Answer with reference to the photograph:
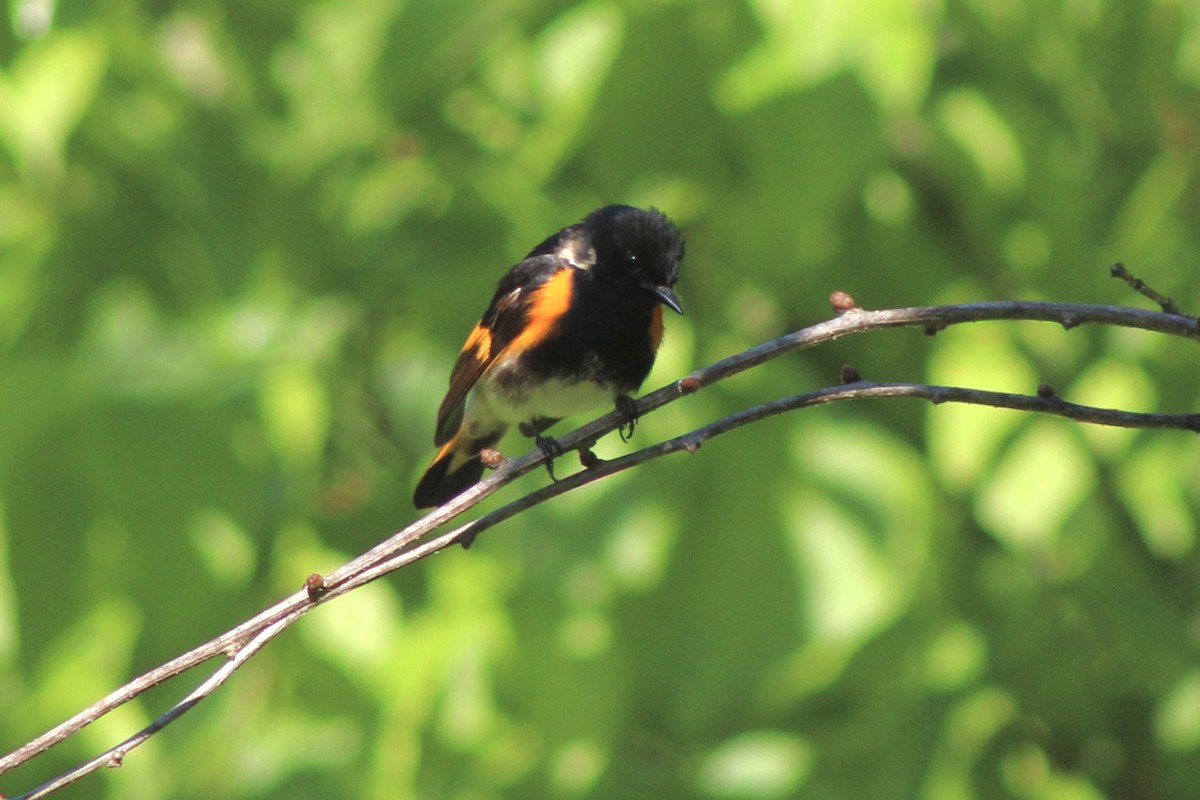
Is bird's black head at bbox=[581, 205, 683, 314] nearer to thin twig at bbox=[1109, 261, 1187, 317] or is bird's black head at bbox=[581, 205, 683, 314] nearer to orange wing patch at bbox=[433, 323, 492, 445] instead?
orange wing patch at bbox=[433, 323, 492, 445]

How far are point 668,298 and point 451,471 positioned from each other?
3.42 feet

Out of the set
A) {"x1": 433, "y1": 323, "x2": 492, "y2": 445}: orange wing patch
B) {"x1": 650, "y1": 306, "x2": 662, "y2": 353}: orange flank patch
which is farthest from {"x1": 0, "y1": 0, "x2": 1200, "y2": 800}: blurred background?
{"x1": 433, "y1": 323, "x2": 492, "y2": 445}: orange wing patch

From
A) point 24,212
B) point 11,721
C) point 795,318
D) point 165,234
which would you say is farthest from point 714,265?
point 11,721

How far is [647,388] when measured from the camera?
425 cm

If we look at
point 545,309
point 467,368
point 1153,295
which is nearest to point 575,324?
point 545,309

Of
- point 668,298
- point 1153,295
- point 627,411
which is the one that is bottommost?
point 1153,295

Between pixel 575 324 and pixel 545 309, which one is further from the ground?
pixel 545 309

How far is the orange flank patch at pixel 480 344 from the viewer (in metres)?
3.77

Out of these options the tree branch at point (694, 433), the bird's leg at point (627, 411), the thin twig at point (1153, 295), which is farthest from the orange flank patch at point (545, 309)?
the thin twig at point (1153, 295)

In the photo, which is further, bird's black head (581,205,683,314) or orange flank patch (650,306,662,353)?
orange flank patch (650,306,662,353)

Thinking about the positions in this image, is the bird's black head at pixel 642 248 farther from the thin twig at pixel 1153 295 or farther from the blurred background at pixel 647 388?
the thin twig at pixel 1153 295

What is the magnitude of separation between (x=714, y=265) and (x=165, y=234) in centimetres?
177

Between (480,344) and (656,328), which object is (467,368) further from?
(656,328)

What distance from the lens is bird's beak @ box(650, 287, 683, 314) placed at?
11.2 feet
